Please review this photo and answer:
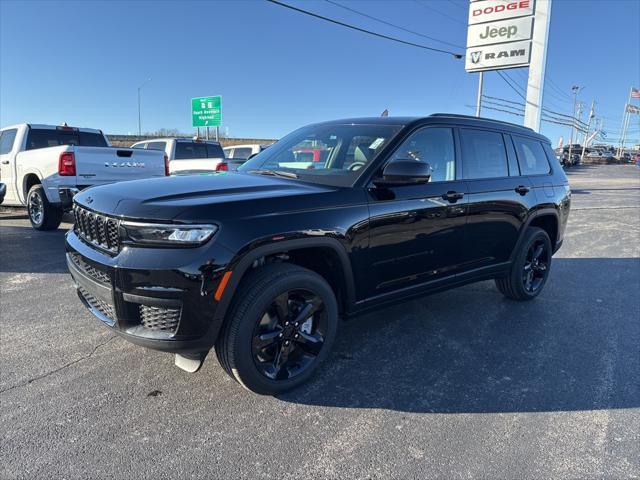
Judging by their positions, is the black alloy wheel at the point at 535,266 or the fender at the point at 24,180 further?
the fender at the point at 24,180

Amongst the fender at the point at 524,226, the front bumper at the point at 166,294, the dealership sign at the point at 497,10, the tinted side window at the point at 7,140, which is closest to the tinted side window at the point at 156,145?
the tinted side window at the point at 7,140

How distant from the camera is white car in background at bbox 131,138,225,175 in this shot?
11.0 metres

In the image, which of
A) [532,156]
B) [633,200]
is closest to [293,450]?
[532,156]

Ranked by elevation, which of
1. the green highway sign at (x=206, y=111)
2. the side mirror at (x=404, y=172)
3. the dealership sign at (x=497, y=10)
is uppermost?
→ the dealership sign at (x=497, y=10)

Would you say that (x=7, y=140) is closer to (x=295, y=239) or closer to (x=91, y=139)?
(x=91, y=139)

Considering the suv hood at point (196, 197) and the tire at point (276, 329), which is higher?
the suv hood at point (196, 197)

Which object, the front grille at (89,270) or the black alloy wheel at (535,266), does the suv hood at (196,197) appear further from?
the black alloy wheel at (535,266)

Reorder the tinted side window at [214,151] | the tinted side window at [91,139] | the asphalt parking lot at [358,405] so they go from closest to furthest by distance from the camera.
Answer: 1. the asphalt parking lot at [358,405]
2. the tinted side window at [91,139]
3. the tinted side window at [214,151]

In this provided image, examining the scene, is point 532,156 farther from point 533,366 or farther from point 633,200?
point 633,200

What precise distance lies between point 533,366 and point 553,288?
2464 millimetres

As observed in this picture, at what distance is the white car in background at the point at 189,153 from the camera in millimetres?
11008

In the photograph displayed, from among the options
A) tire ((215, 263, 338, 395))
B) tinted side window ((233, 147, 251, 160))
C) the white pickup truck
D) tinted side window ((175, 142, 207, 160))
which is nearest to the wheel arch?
the white pickup truck

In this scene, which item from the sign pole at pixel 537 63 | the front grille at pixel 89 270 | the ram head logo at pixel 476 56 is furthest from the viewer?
the ram head logo at pixel 476 56

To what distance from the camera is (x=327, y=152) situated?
12.0ft
